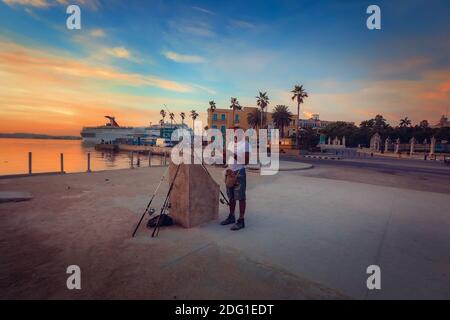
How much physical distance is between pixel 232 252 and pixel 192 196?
60.3 inches

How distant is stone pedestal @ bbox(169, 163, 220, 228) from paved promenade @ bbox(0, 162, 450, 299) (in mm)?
302

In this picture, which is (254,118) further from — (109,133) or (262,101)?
(109,133)

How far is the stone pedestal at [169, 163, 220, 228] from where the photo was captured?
4770mm

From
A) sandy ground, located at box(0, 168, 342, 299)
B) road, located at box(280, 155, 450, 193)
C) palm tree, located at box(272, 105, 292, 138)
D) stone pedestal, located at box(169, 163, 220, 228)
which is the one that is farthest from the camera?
palm tree, located at box(272, 105, 292, 138)

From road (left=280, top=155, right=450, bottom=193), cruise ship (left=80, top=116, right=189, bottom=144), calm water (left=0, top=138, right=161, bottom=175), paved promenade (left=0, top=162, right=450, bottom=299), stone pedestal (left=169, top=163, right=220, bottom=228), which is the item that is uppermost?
cruise ship (left=80, top=116, right=189, bottom=144)

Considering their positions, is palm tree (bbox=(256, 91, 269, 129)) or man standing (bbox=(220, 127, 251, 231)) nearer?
man standing (bbox=(220, 127, 251, 231))

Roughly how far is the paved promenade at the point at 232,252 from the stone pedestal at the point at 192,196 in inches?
11.9

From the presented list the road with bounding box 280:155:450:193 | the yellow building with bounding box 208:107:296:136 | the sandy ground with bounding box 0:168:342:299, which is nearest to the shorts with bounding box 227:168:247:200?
the sandy ground with bounding box 0:168:342:299

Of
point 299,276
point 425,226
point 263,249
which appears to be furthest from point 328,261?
point 425,226

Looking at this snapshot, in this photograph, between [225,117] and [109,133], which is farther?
[109,133]

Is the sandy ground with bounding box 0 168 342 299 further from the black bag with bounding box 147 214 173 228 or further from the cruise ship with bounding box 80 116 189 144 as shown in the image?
the cruise ship with bounding box 80 116 189 144

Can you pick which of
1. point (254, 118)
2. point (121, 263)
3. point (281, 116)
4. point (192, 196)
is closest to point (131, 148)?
point (254, 118)

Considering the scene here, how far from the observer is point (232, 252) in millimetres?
3768
